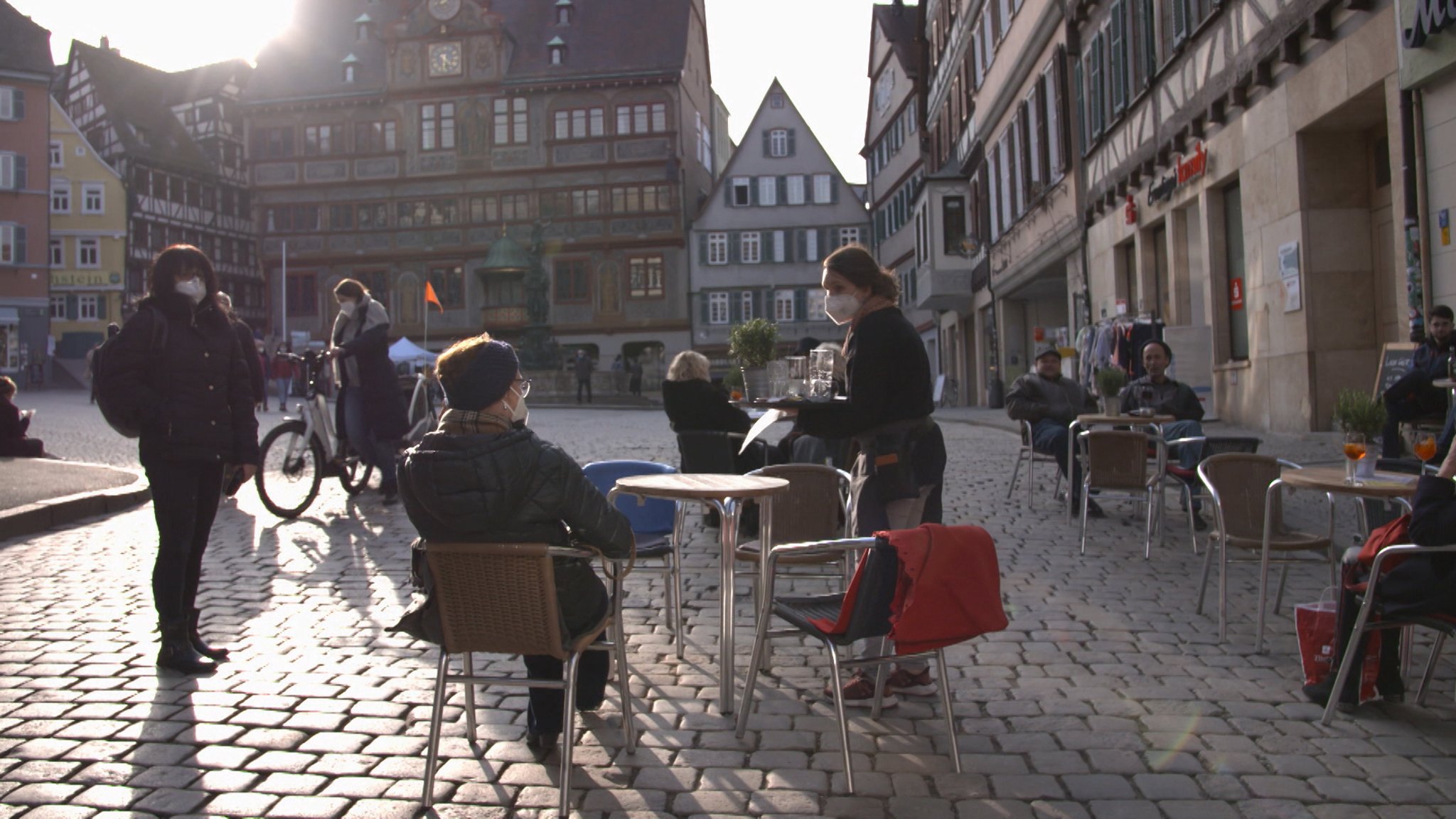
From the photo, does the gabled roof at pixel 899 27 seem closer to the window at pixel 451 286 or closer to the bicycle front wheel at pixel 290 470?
the window at pixel 451 286

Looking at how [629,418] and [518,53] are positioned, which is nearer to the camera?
[629,418]

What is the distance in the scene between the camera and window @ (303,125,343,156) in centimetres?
5419

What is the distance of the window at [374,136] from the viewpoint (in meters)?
53.7

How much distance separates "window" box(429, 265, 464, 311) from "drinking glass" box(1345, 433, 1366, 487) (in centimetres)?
5029

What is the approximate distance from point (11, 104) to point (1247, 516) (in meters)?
57.1

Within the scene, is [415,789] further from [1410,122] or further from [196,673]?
[1410,122]

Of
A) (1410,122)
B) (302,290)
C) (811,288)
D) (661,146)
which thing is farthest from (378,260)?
(1410,122)

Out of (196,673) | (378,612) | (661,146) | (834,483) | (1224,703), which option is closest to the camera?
(1224,703)

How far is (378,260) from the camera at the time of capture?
177 feet

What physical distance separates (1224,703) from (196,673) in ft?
12.9

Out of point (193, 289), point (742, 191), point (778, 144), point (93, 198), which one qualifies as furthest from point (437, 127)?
point (193, 289)

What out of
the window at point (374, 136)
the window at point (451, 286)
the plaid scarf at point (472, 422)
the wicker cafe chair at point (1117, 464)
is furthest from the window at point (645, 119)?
the plaid scarf at point (472, 422)

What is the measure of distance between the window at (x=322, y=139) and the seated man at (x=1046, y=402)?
49.3 meters

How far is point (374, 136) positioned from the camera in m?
53.8
